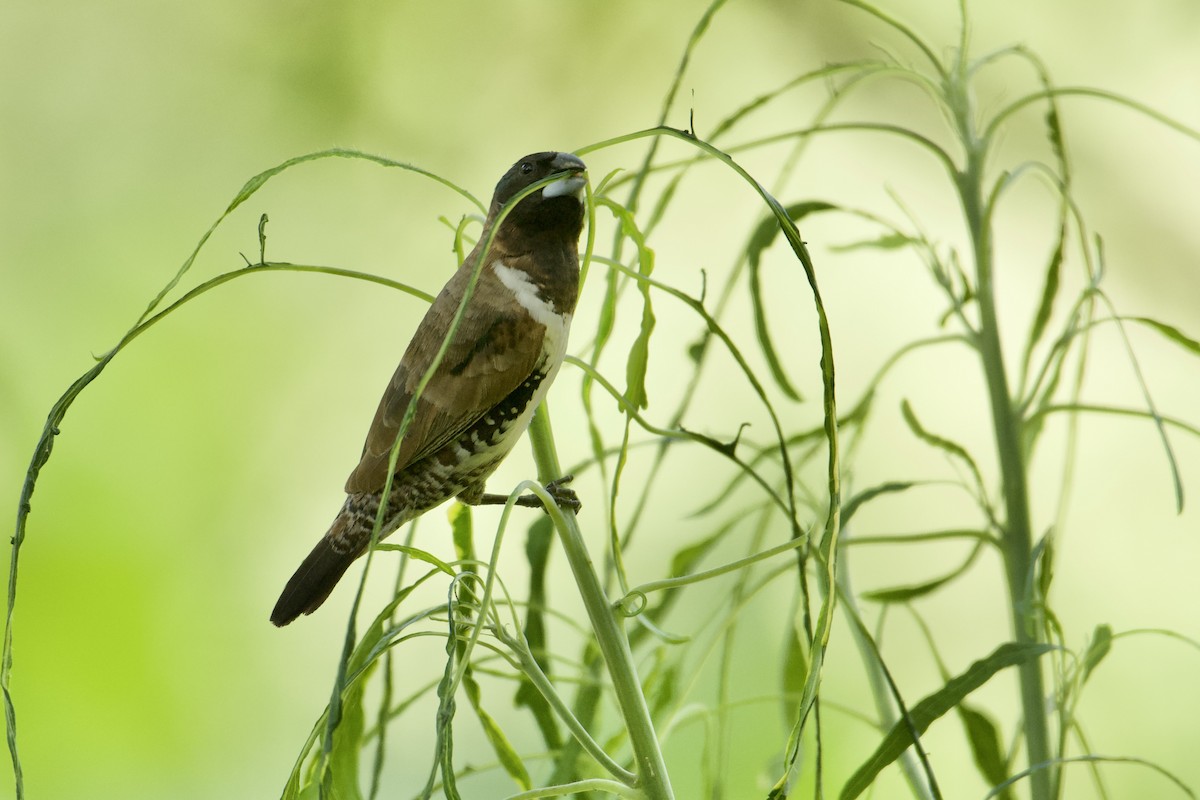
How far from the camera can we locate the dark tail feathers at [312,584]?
2.09 ft

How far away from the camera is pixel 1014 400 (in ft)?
2.58

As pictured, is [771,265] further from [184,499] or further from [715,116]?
[184,499]

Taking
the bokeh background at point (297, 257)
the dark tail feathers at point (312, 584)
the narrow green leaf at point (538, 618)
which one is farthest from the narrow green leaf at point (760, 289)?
the bokeh background at point (297, 257)

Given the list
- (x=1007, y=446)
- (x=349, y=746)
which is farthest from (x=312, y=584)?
(x=1007, y=446)

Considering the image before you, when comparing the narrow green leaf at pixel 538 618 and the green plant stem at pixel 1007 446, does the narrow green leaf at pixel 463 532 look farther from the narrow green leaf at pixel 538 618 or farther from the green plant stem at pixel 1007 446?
the green plant stem at pixel 1007 446

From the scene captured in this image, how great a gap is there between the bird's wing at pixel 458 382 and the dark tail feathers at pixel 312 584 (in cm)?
4

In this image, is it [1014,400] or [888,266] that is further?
[888,266]

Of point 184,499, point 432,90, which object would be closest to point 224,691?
point 184,499

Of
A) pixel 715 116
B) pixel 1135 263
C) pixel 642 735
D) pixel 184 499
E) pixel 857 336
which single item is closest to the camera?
pixel 642 735

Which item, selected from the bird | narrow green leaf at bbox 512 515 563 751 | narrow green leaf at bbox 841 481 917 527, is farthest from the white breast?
narrow green leaf at bbox 841 481 917 527

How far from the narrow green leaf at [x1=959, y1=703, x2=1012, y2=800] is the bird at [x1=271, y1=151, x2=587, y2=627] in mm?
376

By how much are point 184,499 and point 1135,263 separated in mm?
1331

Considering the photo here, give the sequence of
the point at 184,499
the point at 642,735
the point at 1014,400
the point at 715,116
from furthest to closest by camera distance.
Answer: the point at 715,116 < the point at 184,499 < the point at 1014,400 < the point at 642,735

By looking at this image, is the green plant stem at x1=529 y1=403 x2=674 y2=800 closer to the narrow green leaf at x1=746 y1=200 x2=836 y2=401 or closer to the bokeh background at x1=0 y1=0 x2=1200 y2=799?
the narrow green leaf at x1=746 y1=200 x2=836 y2=401
